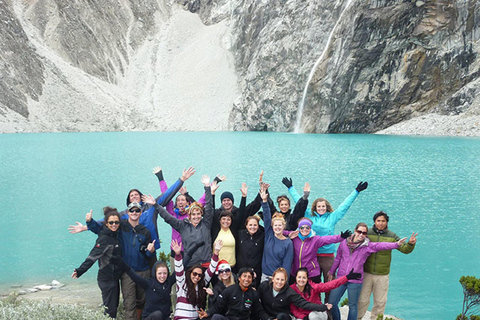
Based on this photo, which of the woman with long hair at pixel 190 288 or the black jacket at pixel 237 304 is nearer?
the black jacket at pixel 237 304

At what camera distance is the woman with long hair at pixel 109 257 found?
5.52m

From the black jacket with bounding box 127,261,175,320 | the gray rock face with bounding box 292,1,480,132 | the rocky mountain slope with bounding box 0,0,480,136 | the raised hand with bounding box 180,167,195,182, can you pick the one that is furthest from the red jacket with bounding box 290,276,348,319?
the gray rock face with bounding box 292,1,480,132

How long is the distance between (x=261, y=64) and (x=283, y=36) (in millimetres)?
5730

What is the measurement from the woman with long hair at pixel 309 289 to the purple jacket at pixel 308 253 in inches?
13.2

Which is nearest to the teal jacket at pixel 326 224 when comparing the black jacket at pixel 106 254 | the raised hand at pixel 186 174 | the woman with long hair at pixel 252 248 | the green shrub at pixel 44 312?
the woman with long hair at pixel 252 248

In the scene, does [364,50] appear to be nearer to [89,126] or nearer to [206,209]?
[89,126]

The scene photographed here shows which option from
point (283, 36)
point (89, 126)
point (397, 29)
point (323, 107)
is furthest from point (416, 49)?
point (89, 126)

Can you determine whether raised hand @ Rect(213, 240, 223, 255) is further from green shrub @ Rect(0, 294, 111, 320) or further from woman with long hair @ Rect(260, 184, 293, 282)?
green shrub @ Rect(0, 294, 111, 320)

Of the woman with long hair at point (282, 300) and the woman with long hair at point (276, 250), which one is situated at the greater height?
the woman with long hair at point (276, 250)

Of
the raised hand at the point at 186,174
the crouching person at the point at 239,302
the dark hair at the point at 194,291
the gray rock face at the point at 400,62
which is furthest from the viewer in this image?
the gray rock face at the point at 400,62

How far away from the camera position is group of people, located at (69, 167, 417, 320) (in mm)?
5297

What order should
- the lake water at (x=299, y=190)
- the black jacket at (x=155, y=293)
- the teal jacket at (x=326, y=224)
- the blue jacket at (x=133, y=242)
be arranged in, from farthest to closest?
the lake water at (x=299, y=190), the teal jacket at (x=326, y=224), the blue jacket at (x=133, y=242), the black jacket at (x=155, y=293)

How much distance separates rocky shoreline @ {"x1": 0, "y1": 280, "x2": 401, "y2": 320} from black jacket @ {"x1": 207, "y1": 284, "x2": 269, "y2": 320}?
116 inches

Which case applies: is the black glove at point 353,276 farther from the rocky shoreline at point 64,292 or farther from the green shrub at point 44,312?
the rocky shoreline at point 64,292
